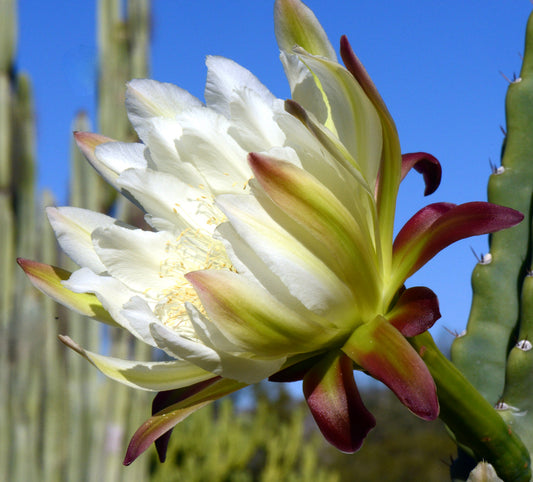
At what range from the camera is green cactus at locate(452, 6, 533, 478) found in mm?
768

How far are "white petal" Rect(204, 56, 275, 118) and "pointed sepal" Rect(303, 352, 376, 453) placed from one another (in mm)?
302

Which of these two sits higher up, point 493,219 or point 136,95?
point 136,95

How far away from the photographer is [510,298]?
0.87 metres

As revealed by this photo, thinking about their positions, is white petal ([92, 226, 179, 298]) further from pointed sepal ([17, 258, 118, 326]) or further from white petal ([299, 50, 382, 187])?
white petal ([299, 50, 382, 187])

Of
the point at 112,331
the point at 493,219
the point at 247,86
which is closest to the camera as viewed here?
the point at 493,219

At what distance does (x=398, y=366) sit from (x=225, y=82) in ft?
1.15

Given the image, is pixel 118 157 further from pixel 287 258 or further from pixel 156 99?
pixel 287 258

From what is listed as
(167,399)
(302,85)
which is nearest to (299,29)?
(302,85)

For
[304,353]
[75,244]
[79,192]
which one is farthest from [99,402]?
[304,353]

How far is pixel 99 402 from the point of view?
200 centimetres

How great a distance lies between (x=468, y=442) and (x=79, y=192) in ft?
5.25

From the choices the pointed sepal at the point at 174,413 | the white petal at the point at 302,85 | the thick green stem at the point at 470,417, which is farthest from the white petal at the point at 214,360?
the white petal at the point at 302,85

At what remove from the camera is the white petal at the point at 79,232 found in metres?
0.75

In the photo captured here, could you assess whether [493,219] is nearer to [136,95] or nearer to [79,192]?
[136,95]
